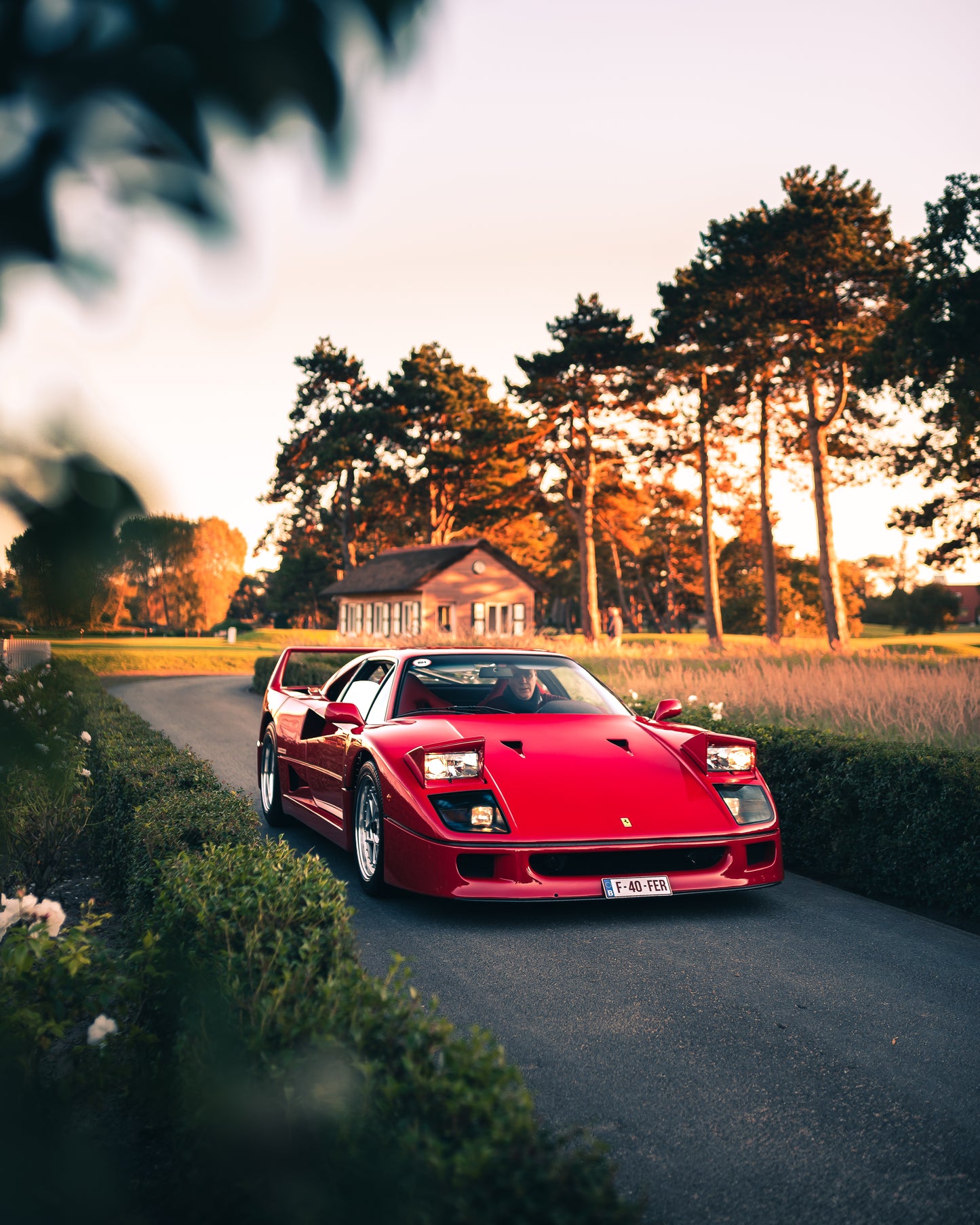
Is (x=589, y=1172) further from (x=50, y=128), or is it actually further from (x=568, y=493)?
(x=568, y=493)

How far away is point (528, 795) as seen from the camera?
625cm

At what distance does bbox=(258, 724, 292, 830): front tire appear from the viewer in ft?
31.3

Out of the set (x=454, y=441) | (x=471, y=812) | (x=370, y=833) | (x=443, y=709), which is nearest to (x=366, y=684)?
(x=443, y=709)

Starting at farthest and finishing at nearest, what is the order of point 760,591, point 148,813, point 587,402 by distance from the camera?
point 760,591, point 587,402, point 148,813

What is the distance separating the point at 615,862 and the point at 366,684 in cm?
301

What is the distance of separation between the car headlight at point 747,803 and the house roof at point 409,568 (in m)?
47.7

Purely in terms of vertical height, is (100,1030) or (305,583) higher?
(305,583)

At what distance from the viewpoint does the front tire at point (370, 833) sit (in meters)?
6.68

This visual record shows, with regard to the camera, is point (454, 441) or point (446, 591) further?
point (454, 441)

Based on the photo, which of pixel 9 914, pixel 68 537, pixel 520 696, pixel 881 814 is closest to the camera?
pixel 68 537

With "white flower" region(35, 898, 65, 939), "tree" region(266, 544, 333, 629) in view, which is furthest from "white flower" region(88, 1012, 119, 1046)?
"tree" region(266, 544, 333, 629)

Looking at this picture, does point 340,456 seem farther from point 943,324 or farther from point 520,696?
point 520,696

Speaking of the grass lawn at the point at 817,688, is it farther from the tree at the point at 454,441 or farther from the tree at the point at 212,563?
the tree at the point at 454,441

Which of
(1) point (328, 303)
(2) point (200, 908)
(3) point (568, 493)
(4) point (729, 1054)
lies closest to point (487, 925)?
(4) point (729, 1054)
